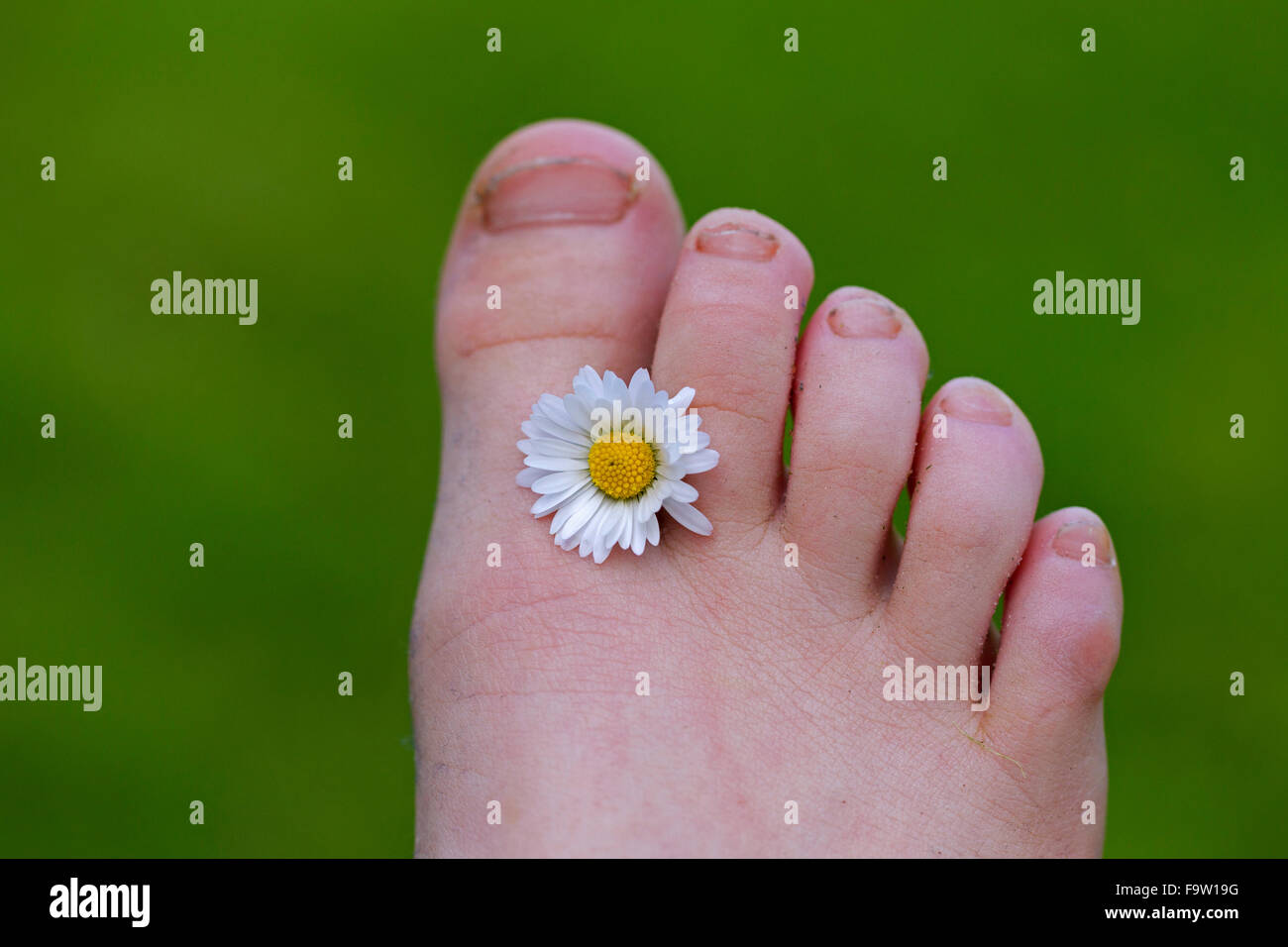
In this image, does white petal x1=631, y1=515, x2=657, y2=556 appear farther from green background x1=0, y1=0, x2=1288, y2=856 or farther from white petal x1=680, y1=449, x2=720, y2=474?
green background x1=0, y1=0, x2=1288, y2=856

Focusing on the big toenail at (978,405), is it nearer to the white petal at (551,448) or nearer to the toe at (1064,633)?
the toe at (1064,633)

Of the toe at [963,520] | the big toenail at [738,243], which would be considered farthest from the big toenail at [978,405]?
the big toenail at [738,243]

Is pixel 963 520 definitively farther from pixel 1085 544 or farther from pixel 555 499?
pixel 555 499

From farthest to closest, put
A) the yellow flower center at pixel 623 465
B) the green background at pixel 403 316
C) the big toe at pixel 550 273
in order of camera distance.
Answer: the green background at pixel 403 316 → the big toe at pixel 550 273 → the yellow flower center at pixel 623 465

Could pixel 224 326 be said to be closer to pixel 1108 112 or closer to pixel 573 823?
pixel 573 823

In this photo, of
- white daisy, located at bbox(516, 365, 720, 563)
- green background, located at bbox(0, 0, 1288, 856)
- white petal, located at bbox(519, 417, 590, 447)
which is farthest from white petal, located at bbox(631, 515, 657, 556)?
green background, located at bbox(0, 0, 1288, 856)

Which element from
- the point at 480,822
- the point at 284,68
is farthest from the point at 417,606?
the point at 284,68
